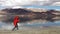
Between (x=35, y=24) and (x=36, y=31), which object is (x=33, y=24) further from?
(x=36, y=31)

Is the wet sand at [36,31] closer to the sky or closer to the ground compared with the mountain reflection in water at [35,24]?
closer to the ground

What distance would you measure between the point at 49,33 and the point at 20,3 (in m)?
0.74

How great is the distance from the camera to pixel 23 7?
5238 millimetres

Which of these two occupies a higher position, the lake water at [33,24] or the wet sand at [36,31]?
the lake water at [33,24]

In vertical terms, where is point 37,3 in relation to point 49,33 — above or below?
above

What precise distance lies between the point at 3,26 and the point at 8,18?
0.55 ft

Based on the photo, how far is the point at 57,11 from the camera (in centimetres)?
524

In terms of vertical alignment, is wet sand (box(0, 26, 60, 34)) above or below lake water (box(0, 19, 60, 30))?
below

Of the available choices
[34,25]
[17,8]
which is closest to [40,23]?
[34,25]

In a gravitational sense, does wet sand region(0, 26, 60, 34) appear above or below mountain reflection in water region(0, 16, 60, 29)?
below

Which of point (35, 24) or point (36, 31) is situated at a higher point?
point (35, 24)

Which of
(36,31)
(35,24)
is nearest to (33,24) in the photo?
(35,24)

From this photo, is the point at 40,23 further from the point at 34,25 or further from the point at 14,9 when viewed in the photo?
the point at 14,9

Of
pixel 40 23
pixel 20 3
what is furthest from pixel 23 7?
pixel 40 23
